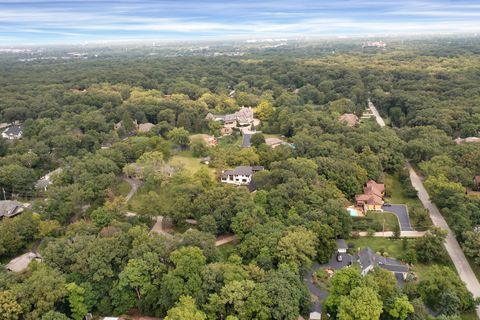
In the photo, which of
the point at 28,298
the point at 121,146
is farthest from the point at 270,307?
the point at 121,146

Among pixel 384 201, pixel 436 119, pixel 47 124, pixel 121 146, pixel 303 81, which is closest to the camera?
pixel 384 201

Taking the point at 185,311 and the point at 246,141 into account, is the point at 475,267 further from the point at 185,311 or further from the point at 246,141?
the point at 246,141

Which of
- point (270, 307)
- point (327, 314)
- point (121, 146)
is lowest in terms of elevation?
point (327, 314)

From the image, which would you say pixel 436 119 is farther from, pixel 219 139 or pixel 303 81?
pixel 303 81

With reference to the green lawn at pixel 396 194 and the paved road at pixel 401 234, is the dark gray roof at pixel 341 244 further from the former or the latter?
the green lawn at pixel 396 194

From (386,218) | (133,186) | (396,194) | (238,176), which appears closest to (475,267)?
(386,218)

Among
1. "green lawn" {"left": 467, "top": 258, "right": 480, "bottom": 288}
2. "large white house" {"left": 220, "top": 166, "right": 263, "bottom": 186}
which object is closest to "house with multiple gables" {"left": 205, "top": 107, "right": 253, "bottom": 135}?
"large white house" {"left": 220, "top": 166, "right": 263, "bottom": 186}
